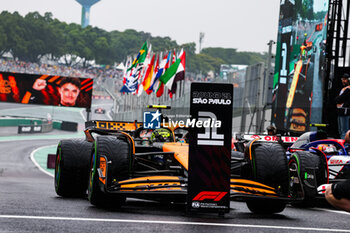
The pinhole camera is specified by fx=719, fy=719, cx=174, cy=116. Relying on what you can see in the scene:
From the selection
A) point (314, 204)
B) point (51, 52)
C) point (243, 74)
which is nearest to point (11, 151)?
point (243, 74)

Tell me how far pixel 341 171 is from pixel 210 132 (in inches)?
139

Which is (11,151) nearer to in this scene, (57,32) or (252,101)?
(252,101)

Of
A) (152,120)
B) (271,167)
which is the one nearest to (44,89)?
(152,120)

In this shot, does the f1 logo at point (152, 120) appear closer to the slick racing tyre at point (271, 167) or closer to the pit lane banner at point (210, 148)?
the slick racing tyre at point (271, 167)

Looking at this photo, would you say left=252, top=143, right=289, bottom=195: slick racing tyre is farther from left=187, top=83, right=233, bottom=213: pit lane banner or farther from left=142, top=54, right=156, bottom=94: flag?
left=142, top=54, right=156, bottom=94: flag

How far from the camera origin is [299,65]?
833 inches

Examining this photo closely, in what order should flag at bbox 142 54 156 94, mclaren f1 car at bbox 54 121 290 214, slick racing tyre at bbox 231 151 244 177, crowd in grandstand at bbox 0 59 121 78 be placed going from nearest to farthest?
mclaren f1 car at bbox 54 121 290 214 → slick racing tyre at bbox 231 151 244 177 → flag at bbox 142 54 156 94 → crowd in grandstand at bbox 0 59 121 78

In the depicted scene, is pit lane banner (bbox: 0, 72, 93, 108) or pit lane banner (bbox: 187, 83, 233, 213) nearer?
pit lane banner (bbox: 187, 83, 233, 213)

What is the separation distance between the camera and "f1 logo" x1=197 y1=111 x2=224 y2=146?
22.0ft

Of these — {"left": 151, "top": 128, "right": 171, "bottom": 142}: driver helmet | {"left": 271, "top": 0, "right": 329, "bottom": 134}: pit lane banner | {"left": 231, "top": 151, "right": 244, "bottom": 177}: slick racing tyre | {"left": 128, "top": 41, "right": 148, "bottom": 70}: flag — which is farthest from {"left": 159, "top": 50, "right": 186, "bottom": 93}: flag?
{"left": 231, "top": 151, "right": 244, "bottom": 177}: slick racing tyre

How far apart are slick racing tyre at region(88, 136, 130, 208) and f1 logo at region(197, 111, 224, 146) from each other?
1377 mm

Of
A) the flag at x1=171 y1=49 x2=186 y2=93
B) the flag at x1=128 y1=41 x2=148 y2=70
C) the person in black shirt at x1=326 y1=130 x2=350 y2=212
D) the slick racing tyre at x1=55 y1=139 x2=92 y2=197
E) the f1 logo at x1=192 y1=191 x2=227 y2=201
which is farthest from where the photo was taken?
the flag at x1=128 y1=41 x2=148 y2=70

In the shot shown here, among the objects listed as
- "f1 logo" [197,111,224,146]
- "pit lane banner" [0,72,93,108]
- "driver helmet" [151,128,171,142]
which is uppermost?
"pit lane banner" [0,72,93,108]

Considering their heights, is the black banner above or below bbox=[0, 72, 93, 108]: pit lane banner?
below
